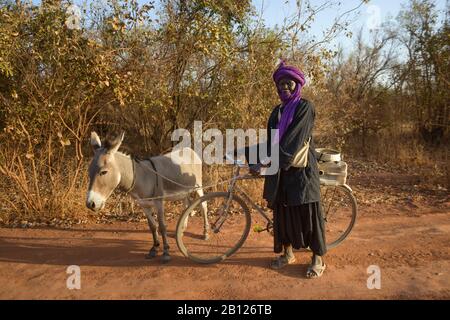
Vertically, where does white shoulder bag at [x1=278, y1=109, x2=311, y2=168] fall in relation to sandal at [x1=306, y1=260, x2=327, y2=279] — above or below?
above

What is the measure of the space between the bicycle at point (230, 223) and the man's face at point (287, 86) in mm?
845

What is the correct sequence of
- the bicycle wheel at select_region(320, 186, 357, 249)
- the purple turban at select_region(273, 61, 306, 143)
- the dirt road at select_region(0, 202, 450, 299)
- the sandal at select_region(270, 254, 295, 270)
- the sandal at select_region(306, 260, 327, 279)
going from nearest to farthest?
the dirt road at select_region(0, 202, 450, 299) → the purple turban at select_region(273, 61, 306, 143) → the sandal at select_region(306, 260, 327, 279) → the sandal at select_region(270, 254, 295, 270) → the bicycle wheel at select_region(320, 186, 357, 249)

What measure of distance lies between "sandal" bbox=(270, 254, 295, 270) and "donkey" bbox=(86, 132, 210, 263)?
3.63ft

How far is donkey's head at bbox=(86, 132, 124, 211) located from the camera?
3398 mm

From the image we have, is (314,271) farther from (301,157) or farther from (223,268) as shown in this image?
(301,157)

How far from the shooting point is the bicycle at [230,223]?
3835 mm

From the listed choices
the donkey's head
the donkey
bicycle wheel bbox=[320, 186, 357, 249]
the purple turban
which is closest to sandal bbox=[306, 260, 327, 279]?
bicycle wheel bbox=[320, 186, 357, 249]

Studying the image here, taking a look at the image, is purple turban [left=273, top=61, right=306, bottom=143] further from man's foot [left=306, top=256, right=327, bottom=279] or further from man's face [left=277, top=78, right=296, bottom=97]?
man's foot [left=306, top=256, right=327, bottom=279]

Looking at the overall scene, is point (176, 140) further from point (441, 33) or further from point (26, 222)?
point (441, 33)

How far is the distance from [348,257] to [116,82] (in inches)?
152

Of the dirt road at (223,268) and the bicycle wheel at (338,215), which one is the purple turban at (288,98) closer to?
the bicycle wheel at (338,215)

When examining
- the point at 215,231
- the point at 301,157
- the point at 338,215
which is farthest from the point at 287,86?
the point at 338,215
